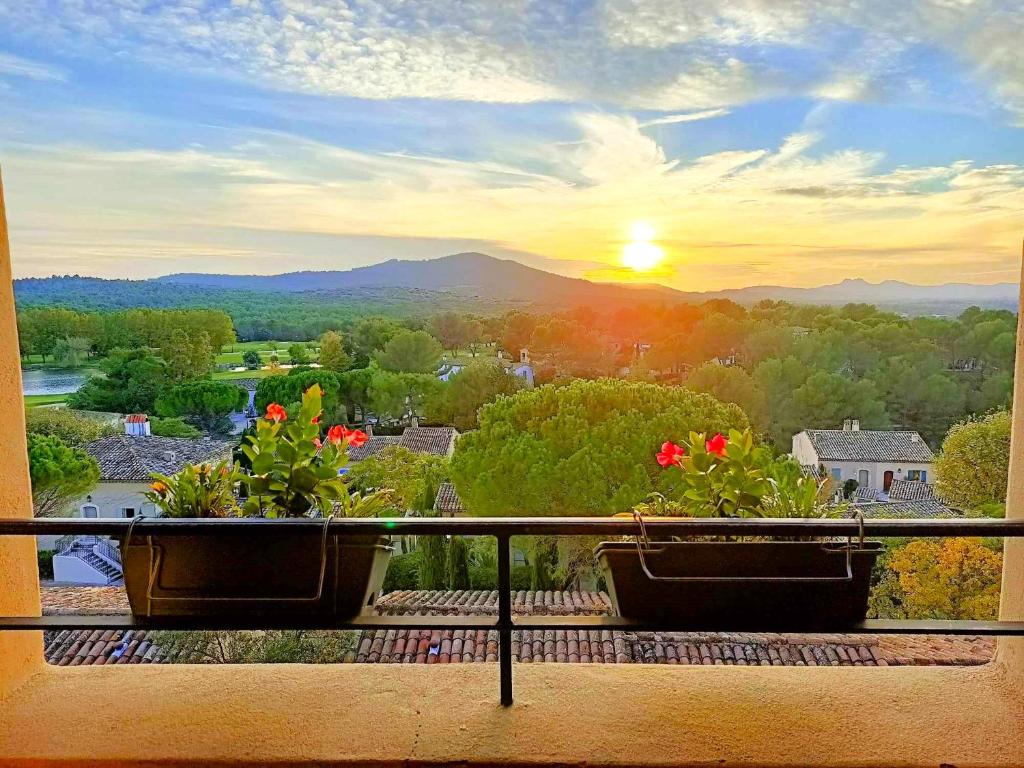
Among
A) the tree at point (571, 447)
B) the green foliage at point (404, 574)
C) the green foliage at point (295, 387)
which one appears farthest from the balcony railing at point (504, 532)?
the green foliage at point (404, 574)

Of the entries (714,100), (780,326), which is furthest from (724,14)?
(780,326)

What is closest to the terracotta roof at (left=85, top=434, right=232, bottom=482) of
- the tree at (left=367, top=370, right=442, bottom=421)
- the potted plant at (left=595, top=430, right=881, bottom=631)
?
the tree at (left=367, top=370, right=442, bottom=421)

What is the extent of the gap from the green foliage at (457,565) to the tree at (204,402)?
55.4 inches

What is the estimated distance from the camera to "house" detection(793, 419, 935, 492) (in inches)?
84.5

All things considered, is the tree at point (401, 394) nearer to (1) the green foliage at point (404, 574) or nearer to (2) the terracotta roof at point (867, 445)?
(1) the green foliage at point (404, 574)

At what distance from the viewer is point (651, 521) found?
1.29 m

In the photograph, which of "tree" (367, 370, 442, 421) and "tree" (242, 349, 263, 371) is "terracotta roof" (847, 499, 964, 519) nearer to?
"tree" (367, 370, 442, 421)

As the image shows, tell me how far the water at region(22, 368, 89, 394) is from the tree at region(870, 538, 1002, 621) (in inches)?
106

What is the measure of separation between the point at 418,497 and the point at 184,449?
38.3 inches

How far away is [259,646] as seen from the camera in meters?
2.33

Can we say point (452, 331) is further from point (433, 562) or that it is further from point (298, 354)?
point (433, 562)

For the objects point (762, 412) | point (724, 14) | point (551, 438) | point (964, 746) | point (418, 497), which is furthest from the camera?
point (551, 438)

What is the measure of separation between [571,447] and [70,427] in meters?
2.21

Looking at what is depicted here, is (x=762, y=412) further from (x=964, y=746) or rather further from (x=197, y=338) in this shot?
(x=197, y=338)
